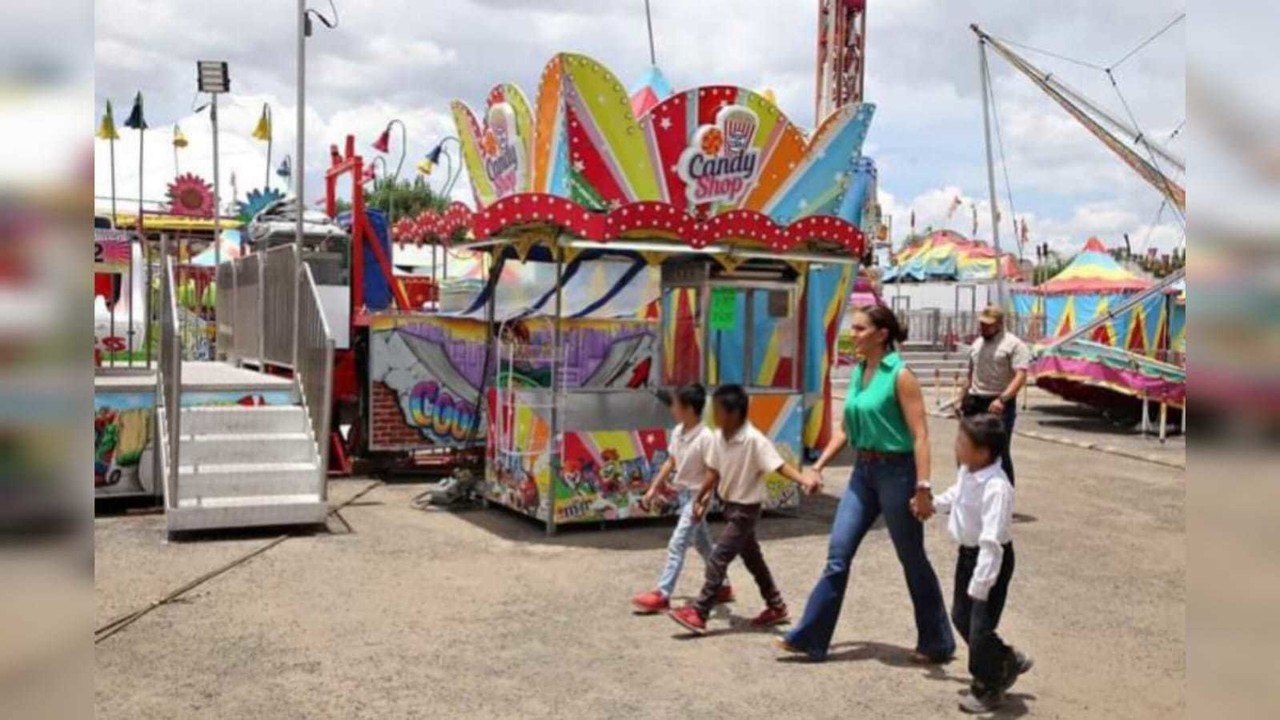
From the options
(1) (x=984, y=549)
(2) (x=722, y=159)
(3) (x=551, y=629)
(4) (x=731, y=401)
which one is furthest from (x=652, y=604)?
(2) (x=722, y=159)

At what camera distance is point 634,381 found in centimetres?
1138

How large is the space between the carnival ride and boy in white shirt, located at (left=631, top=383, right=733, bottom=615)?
9045mm

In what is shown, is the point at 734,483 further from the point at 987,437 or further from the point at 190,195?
the point at 190,195

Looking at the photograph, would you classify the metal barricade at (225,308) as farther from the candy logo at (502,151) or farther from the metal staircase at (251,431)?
the candy logo at (502,151)

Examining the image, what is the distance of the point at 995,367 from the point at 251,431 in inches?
243

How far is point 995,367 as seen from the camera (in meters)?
8.93

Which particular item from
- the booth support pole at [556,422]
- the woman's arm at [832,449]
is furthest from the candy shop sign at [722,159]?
the woman's arm at [832,449]

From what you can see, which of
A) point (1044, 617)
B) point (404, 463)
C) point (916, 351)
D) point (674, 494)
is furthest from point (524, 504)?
point (916, 351)

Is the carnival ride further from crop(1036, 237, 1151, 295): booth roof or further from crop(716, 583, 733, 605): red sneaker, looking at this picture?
crop(716, 583, 733, 605): red sneaker

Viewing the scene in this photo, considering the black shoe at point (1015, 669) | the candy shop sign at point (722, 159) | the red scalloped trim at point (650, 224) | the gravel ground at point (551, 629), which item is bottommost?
the gravel ground at point (551, 629)

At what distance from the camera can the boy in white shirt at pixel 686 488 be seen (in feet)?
21.2

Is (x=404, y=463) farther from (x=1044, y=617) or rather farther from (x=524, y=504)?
(x=1044, y=617)

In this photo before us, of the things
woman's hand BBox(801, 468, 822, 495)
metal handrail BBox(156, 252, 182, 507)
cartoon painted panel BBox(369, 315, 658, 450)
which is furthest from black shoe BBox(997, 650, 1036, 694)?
cartoon painted panel BBox(369, 315, 658, 450)

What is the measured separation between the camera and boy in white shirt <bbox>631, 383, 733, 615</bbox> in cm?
647
